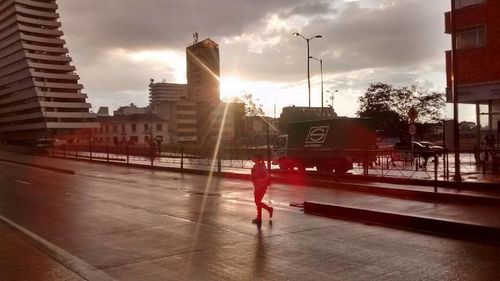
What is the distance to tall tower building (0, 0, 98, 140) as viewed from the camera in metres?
167

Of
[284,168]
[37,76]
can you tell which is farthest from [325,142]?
[37,76]

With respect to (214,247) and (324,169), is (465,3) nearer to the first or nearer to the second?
(324,169)

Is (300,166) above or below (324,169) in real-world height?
above

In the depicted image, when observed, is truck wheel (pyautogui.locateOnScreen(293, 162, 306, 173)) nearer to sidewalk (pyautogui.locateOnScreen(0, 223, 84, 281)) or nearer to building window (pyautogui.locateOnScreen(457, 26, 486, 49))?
building window (pyautogui.locateOnScreen(457, 26, 486, 49))

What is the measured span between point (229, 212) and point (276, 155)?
1650 cm

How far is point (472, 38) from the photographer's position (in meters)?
32.9

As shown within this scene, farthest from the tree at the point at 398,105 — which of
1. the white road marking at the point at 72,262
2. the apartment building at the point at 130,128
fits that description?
the apartment building at the point at 130,128

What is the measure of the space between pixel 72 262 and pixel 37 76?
172 meters

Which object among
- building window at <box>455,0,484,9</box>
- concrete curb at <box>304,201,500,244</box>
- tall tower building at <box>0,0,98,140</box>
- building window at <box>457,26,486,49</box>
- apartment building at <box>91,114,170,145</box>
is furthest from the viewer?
tall tower building at <box>0,0,98,140</box>

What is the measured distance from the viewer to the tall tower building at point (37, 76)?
166888 mm

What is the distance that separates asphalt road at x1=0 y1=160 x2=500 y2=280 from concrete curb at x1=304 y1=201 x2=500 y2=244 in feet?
1.51

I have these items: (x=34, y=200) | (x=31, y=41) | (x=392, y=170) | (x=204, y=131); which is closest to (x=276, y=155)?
(x=392, y=170)

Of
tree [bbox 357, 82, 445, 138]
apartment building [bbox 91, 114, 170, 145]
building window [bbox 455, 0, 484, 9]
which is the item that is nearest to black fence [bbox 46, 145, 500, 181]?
building window [bbox 455, 0, 484, 9]

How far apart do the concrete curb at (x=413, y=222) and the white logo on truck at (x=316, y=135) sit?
14470 millimetres
